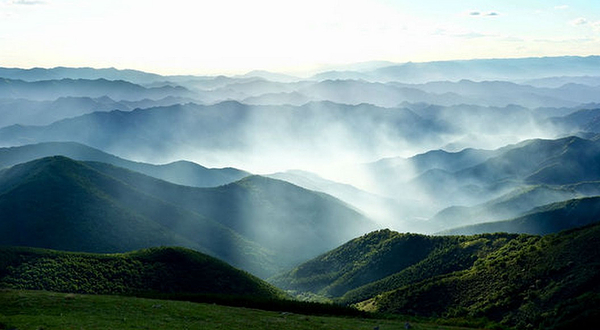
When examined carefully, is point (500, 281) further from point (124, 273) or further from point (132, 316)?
point (124, 273)

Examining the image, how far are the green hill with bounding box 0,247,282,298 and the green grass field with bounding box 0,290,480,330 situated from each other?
88.7 ft

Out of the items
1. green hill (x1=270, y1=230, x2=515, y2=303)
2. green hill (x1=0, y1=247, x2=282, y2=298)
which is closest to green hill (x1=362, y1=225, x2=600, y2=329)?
green hill (x1=270, y1=230, x2=515, y2=303)

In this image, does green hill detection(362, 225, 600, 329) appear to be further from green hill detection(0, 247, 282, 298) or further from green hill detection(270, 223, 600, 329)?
green hill detection(0, 247, 282, 298)

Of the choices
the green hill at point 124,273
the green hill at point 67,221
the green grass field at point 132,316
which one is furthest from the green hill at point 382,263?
the green grass field at point 132,316

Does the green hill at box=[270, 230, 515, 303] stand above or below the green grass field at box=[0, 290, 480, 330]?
below

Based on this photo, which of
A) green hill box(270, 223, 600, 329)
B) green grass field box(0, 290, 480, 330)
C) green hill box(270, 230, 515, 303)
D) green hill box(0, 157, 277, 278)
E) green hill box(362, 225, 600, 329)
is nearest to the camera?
green grass field box(0, 290, 480, 330)

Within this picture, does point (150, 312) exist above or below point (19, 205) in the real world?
below

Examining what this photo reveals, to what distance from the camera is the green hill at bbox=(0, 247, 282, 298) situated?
259 ft

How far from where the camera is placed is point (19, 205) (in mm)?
183375

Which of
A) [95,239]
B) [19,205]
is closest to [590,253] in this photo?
[95,239]

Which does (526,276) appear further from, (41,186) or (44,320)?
(41,186)

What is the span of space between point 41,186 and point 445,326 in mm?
191425

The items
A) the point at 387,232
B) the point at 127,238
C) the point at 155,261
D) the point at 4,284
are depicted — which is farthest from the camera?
the point at 127,238

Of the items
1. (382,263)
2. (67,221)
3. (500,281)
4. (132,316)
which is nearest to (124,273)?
(132,316)
